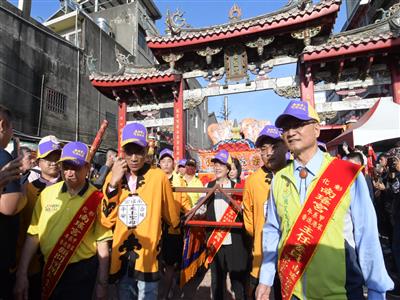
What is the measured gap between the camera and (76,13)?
15.3m

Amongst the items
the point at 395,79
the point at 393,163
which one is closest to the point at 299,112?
the point at 393,163

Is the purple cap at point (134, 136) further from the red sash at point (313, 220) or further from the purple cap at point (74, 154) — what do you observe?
the red sash at point (313, 220)

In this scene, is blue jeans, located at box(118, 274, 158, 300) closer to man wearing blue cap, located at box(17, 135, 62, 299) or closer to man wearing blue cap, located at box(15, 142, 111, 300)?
man wearing blue cap, located at box(15, 142, 111, 300)

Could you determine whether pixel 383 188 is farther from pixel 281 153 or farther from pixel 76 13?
pixel 76 13

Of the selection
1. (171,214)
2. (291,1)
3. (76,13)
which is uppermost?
(76,13)

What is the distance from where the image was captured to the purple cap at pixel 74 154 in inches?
85.4

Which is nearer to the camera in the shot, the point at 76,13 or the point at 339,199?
the point at 339,199

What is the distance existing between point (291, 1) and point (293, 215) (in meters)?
8.61

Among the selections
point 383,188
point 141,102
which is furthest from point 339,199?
point 141,102

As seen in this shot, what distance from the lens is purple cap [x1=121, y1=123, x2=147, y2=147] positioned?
2.29 m

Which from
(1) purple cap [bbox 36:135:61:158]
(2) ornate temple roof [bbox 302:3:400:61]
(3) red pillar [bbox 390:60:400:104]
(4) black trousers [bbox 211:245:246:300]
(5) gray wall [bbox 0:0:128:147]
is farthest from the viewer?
(5) gray wall [bbox 0:0:128:147]

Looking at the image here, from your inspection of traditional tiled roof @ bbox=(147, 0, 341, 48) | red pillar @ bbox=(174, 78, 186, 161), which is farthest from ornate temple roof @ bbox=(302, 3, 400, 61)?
red pillar @ bbox=(174, 78, 186, 161)

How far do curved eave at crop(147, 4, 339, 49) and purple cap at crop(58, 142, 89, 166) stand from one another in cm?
738

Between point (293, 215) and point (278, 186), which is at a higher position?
point (278, 186)
